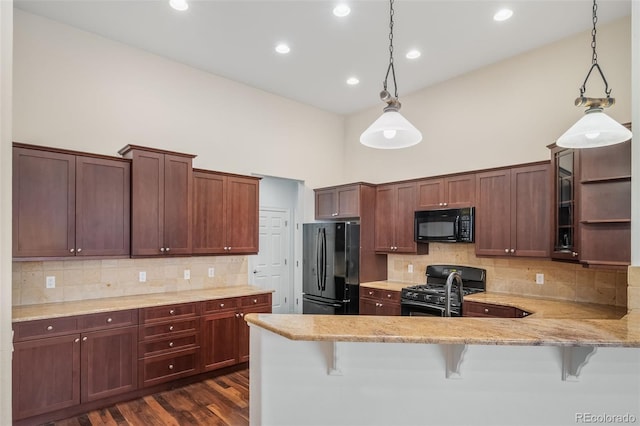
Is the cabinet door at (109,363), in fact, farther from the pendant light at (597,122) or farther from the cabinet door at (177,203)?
the pendant light at (597,122)

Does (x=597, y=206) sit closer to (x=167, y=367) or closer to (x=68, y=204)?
(x=167, y=367)

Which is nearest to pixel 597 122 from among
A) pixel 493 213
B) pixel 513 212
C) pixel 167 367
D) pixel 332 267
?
pixel 513 212

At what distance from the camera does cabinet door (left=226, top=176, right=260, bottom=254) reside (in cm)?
435

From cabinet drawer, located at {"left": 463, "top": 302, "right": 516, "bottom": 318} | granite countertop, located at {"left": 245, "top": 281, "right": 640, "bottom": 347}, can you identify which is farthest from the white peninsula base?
cabinet drawer, located at {"left": 463, "top": 302, "right": 516, "bottom": 318}

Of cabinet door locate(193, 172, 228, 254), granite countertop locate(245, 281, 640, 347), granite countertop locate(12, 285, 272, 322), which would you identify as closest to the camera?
granite countertop locate(245, 281, 640, 347)

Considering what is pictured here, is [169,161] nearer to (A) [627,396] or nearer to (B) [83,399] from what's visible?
(B) [83,399]

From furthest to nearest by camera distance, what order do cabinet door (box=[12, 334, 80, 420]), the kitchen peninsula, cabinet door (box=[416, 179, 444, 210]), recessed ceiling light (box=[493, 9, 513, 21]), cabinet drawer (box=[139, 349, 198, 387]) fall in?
cabinet door (box=[416, 179, 444, 210]), cabinet drawer (box=[139, 349, 198, 387]), recessed ceiling light (box=[493, 9, 513, 21]), cabinet door (box=[12, 334, 80, 420]), the kitchen peninsula

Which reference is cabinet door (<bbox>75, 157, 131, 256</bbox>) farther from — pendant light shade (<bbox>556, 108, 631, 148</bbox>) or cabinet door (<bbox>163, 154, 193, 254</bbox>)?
pendant light shade (<bbox>556, 108, 631, 148</bbox>)

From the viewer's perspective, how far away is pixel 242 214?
14.7 ft

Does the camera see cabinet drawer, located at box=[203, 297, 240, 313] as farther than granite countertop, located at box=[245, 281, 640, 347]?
Yes

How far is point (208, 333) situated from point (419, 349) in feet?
8.68

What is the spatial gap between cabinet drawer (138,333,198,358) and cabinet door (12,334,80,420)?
21.2 inches

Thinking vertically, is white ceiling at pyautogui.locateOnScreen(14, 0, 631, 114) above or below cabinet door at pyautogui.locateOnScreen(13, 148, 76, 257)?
above

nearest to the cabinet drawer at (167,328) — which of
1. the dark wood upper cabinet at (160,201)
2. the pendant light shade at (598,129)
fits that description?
the dark wood upper cabinet at (160,201)
